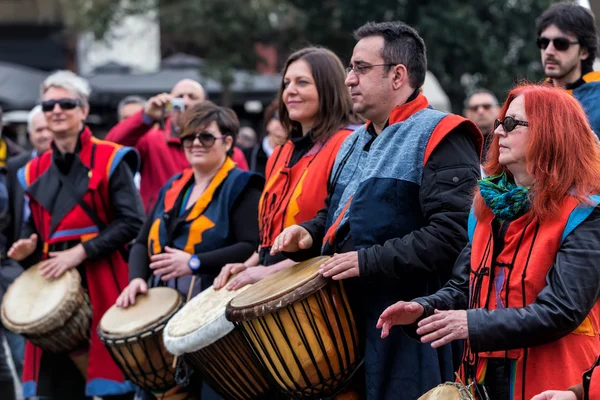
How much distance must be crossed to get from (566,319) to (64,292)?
11.2ft

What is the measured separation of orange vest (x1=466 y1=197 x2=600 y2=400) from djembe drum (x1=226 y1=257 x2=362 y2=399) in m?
0.81

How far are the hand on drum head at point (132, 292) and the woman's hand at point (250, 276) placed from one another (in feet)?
2.80

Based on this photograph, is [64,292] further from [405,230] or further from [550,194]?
[550,194]

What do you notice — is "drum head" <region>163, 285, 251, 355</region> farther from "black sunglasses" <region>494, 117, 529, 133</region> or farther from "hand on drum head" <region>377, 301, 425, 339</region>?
"black sunglasses" <region>494, 117, 529, 133</region>

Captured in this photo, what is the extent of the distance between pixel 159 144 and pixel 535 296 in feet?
14.3

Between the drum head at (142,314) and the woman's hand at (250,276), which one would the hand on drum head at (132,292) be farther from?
the woman's hand at (250,276)

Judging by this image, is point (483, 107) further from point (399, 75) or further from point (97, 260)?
point (399, 75)

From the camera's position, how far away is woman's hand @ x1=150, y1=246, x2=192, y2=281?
4.94m

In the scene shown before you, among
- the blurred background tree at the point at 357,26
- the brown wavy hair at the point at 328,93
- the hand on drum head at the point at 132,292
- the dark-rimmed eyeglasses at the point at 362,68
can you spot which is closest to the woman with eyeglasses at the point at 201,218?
the hand on drum head at the point at 132,292

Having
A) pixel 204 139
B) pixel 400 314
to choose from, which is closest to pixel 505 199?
pixel 400 314

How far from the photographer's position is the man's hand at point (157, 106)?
20.6ft

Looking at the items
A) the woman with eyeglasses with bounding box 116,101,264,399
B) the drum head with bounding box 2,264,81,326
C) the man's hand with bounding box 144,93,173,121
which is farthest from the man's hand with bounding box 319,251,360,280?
the man's hand with bounding box 144,93,173,121

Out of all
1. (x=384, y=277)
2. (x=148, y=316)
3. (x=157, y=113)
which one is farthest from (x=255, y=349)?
(x=157, y=113)

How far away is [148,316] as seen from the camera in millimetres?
4875
